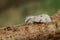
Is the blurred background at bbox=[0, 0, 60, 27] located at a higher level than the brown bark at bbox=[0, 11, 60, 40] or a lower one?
higher

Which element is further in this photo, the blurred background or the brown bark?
the blurred background

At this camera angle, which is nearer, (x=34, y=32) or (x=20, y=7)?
(x=34, y=32)

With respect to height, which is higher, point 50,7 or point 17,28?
→ point 50,7

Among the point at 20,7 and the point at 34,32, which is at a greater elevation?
the point at 20,7

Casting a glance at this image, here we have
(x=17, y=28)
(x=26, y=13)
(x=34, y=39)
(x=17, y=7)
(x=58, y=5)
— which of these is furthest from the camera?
(x=17, y=7)

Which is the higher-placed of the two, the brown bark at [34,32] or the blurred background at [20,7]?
the blurred background at [20,7]

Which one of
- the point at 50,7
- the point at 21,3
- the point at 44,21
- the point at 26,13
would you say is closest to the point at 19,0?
the point at 21,3

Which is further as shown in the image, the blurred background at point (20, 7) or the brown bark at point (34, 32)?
the blurred background at point (20, 7)

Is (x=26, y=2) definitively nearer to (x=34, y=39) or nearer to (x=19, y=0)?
(x=19, y=0)
